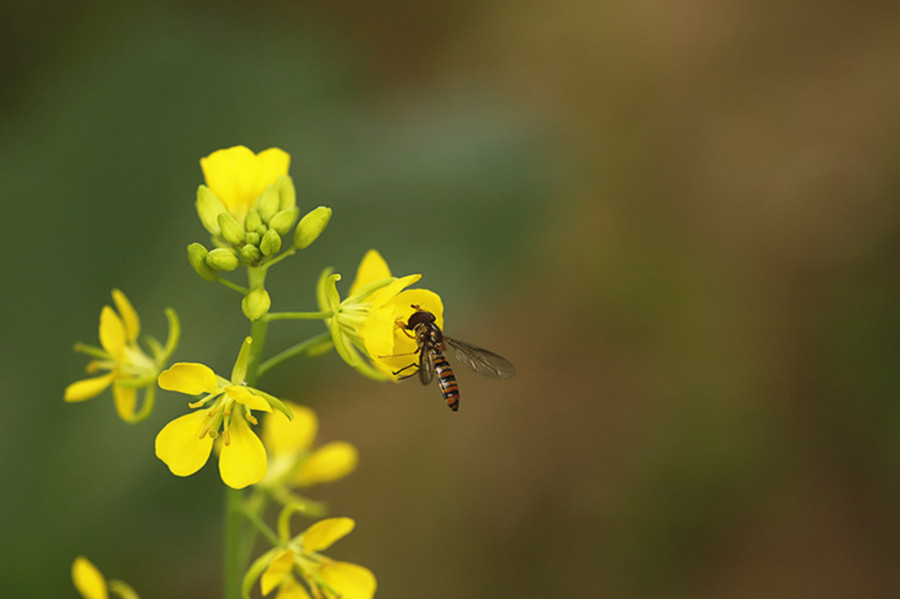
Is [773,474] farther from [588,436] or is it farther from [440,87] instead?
[440,87]

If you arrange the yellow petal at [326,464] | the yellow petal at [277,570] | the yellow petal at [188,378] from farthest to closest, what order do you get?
the yellow petal at [326,464] → the yellow petal at [277,570] → the yellow petal at [188,378]

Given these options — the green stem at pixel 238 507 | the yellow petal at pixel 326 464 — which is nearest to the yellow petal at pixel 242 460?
the green stem at pixel 238 507

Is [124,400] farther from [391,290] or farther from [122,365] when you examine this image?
[391,290]

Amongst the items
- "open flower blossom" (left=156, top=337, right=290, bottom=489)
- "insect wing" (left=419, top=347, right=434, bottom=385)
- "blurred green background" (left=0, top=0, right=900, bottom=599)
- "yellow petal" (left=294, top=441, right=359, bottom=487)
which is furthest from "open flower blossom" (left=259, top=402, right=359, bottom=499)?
"blurred green background" (left=0, top=0, right=900, bottom=599)

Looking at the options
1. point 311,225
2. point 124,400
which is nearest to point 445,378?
point 311,225

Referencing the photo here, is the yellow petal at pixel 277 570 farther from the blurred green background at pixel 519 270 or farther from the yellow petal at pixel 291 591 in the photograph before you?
the blurred green background at pixel 519 270

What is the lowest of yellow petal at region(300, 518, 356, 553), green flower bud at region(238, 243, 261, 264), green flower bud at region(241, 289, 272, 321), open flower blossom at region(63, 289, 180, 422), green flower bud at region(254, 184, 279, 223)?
yellow petal at region(300, 518, 356, 553)

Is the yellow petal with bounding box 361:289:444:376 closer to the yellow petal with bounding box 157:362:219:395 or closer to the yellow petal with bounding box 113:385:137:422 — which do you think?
the yellow petal with bounding box 157:362:219:395

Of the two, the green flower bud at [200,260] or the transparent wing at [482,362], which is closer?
the green flower bud at [200,260]
